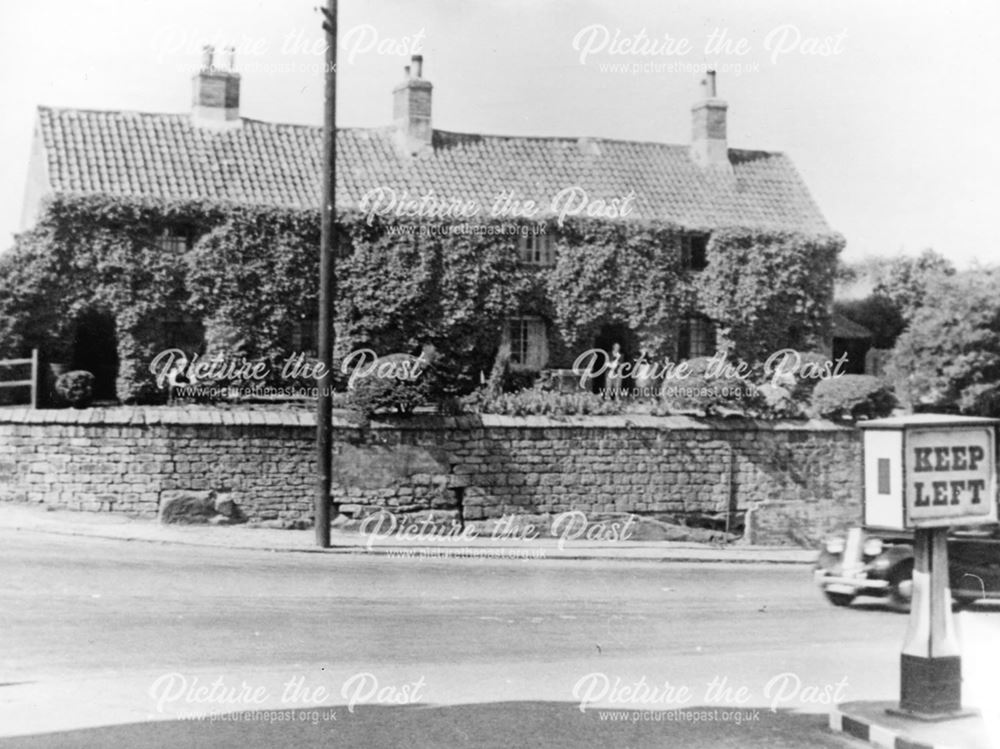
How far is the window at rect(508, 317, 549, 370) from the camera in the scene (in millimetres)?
28266

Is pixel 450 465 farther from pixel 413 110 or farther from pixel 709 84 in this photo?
pixel 709 84

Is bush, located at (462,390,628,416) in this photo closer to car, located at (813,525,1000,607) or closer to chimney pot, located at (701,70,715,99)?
car, located at (813,525,1000,607)

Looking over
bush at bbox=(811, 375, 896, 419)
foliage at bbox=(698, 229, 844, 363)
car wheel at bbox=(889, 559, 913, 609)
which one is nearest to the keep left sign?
car wheel at bbox=(889, 559, 913, 609)

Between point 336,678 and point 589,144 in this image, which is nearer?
point 336,678

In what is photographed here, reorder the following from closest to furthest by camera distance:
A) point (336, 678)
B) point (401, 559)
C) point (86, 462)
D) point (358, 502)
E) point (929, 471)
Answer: point (929, 471), point (336, 678), point (401, 559), point (86, 462), point (358, 502)

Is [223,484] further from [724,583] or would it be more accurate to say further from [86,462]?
[724,583]

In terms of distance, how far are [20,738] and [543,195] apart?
75.7 feet

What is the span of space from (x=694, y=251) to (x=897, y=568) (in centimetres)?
1805

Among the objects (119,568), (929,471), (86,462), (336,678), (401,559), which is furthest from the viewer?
(86,462)

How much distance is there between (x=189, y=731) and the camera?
279 inches

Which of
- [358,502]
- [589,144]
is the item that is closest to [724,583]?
[358,502]

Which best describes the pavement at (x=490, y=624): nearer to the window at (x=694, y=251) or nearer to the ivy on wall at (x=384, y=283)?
the ivy on wall at (x=384, y=283)

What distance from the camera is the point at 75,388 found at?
774 inches

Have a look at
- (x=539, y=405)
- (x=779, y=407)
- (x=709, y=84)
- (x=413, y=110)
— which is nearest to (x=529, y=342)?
(x=413, y=110)
